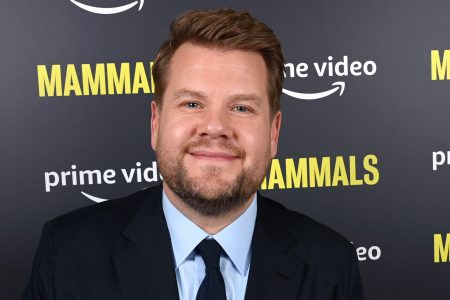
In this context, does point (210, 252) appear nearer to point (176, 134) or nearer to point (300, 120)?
point (176, 134)

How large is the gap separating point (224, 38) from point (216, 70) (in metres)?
0.09

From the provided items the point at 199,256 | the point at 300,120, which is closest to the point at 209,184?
the point at 199,256

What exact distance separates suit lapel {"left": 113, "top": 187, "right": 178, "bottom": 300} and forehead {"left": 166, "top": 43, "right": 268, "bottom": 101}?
0.35 metres

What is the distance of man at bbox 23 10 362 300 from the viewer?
1.54 metres

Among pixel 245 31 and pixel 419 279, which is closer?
pixel 245 31

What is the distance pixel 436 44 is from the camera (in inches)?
101

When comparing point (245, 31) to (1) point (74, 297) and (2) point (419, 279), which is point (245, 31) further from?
(2) point (419, 279)

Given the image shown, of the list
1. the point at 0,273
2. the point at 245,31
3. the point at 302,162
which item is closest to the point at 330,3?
the point at 302,162

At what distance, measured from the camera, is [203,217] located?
159cm

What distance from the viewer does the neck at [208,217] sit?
5.21 ft

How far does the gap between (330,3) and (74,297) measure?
157 cm

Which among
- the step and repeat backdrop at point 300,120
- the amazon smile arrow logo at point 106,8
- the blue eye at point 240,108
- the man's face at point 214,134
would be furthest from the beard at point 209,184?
the amazon smile arrow logo at point 106,8

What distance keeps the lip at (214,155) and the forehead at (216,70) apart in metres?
0.15

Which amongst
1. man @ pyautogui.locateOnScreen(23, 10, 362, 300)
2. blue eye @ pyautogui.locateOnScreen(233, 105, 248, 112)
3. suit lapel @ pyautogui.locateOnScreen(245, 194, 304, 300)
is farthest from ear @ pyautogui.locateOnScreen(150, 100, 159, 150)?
suit lapel @ pyautogui.locateOnScreen(245, 194, 304, 300)
